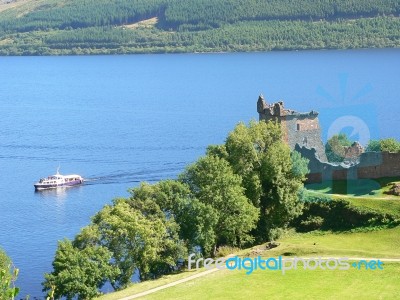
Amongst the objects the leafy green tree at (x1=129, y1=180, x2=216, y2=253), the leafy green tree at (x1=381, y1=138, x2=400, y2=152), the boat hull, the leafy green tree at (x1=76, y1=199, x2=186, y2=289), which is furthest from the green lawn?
the boat hull

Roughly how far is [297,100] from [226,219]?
4119 inches

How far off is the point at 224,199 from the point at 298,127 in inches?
572

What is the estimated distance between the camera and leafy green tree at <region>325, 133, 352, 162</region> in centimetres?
7412

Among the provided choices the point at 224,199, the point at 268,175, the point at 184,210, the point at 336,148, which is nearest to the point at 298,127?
the point at 336,148

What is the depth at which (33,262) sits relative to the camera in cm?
7062

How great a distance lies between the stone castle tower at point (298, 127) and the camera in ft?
237

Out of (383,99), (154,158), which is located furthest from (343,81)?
(154,158)

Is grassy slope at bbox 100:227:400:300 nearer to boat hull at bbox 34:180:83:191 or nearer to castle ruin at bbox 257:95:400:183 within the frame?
castle ruin at bbox 257:95:400:183

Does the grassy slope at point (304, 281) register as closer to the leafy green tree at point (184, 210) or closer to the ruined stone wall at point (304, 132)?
the leafy green tree at point (184, 210)

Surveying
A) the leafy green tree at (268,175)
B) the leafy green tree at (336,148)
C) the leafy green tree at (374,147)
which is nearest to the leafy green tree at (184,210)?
the leafy green tree at (268,175)

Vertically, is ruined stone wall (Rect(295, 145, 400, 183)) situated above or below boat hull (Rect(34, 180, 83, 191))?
above

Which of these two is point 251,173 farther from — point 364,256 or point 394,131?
point 394,131

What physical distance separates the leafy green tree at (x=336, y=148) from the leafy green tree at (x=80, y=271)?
2640 centimetres

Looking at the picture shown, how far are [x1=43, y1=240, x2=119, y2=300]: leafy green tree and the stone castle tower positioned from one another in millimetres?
23012
